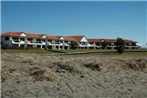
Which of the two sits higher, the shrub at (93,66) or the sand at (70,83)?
the shrub at (93,66)

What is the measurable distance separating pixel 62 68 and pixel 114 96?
21.6 feet

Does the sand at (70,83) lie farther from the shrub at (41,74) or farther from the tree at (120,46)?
the tree at (120,46)

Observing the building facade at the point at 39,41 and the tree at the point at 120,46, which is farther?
the building facade at the point at 39,41

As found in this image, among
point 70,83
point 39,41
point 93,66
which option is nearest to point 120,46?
point 93,66

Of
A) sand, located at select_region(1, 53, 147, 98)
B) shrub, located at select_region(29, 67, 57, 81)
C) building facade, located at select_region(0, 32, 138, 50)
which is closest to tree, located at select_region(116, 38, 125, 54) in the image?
sand, located at select_region(1, 53, 147, 98)

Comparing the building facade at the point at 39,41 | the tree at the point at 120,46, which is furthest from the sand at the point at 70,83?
the building facade at the point at 39,41

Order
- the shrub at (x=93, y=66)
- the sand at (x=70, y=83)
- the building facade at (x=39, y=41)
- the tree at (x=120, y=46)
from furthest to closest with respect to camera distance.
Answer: the building facade at (x=39, y=41)
the tree at (x=120, y=46)
the shrub at (x=93, y=66)
the sand at (x=70, y=83)

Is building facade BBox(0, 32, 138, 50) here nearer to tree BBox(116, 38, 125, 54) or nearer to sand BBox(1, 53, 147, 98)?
tree BBox(116, 38, 125, 54)

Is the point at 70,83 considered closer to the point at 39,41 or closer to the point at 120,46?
the point at 120,46

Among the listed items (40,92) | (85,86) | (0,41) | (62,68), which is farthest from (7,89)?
(0,41)

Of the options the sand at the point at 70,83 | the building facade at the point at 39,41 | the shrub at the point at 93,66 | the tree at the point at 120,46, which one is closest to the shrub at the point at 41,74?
the sand at the point at 70,83

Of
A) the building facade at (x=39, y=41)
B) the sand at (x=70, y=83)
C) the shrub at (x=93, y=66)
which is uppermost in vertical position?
the building facade at (x=39, y=41)

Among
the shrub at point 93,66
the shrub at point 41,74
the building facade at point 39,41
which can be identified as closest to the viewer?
the shrub at point 41,74

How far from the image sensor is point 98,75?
18609mm
